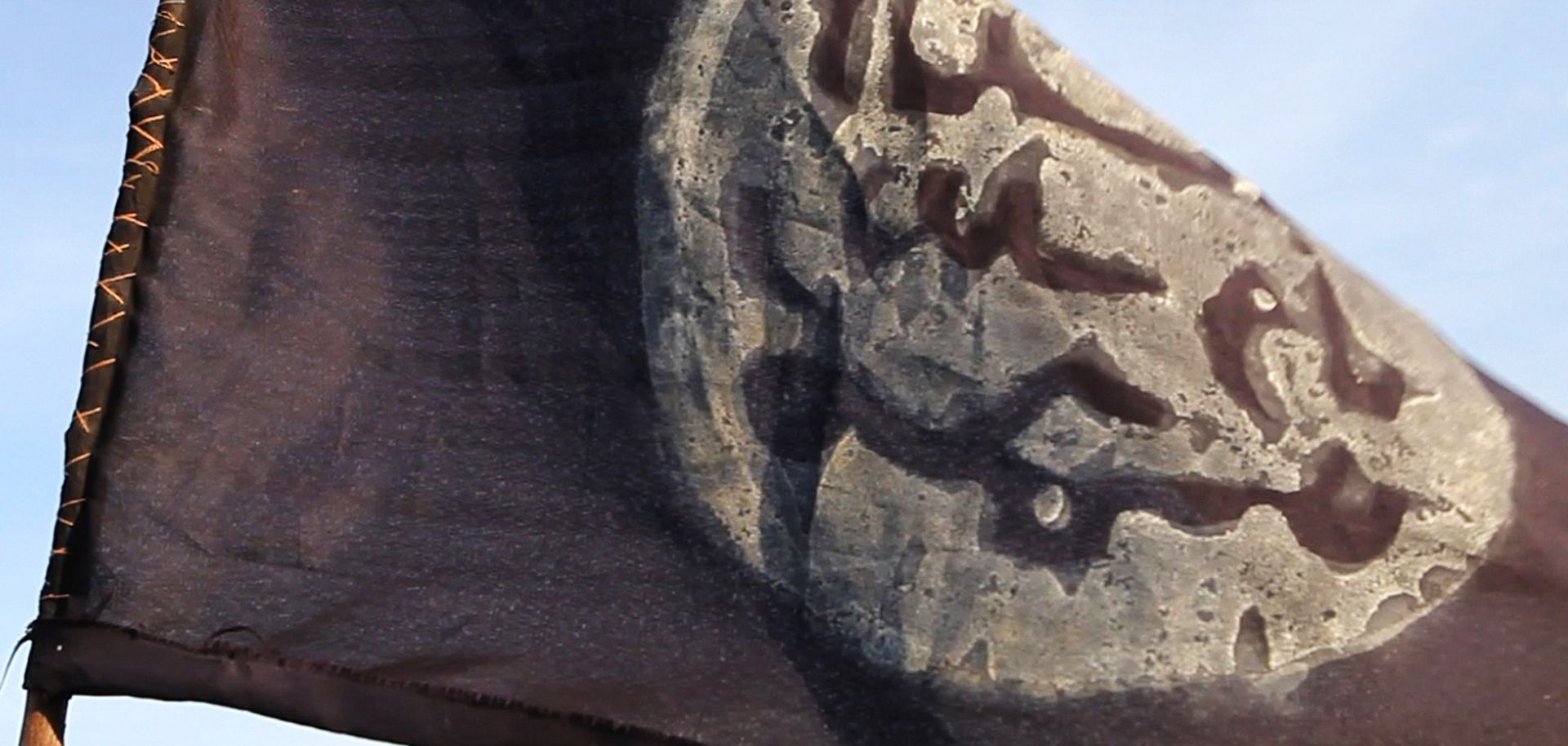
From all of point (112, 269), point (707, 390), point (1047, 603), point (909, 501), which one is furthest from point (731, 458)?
point (112, 269)

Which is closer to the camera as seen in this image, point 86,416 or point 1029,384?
point 1029,384

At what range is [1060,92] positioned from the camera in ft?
6.08

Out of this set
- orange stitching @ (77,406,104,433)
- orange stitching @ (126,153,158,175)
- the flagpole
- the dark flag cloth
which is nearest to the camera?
the dark flag cloth

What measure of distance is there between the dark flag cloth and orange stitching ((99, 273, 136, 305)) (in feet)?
0.04

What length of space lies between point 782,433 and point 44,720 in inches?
31.1

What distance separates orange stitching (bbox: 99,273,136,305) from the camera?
79.2 inches

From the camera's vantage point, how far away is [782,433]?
1.84 m

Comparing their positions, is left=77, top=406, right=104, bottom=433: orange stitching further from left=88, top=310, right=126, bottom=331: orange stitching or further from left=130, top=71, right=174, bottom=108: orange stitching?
left=130, top=71, right=174, bottom=108: orange stitching

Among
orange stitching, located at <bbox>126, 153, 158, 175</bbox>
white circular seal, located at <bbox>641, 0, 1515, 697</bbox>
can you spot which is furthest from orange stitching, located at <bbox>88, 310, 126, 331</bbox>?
white circular seal, located at <bbox>641, 0, 1515, 697</bbox>

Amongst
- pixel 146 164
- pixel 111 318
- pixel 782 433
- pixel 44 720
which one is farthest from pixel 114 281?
pixel 782 433

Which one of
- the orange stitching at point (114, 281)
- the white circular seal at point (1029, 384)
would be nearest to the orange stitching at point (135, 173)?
the orange stitching at point (114, 281)

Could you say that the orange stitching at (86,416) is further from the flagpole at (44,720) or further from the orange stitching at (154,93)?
the orange stitching at (154,93)

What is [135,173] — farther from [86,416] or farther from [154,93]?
[86,416]

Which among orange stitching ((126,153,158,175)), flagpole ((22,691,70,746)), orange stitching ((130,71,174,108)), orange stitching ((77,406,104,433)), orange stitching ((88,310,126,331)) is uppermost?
orange stitching ((130,71,174,108))
